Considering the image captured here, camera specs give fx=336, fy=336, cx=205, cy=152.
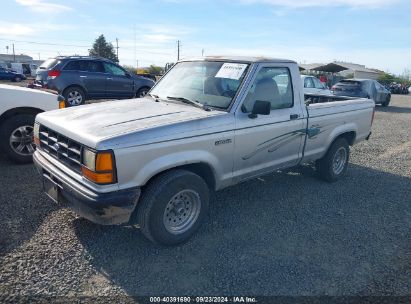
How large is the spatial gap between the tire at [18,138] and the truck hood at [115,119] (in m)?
1.97

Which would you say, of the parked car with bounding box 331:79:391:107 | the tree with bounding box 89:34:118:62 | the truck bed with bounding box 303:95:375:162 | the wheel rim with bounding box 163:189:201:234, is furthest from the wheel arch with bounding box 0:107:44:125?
the tree with bounding box 89:34:118:62

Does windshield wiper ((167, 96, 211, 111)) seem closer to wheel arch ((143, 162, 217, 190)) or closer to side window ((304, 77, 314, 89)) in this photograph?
wheel arch ((143, 162, 217, 190))

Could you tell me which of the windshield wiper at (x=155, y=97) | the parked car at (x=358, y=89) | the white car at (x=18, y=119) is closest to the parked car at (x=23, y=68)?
the parked car at (x=358, y=89)

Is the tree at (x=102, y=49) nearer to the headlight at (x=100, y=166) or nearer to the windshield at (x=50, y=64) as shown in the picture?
the windshield at (x=50, y=64)

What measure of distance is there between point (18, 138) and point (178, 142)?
3.70 metres

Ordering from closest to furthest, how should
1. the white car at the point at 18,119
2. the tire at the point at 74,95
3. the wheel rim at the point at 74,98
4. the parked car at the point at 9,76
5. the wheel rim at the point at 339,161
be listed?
the white car at the point at 18,119 → the wheel rim at the point at 339,161 → the tire at the point at 74,95 → the wheel rim at the point at 74,98 → the parked car at the point at 9,76

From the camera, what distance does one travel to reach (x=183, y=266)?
325 centimetres

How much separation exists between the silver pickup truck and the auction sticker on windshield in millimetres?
12

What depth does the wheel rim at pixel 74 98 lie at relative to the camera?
467 inches

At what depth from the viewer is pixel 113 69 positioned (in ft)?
42.2

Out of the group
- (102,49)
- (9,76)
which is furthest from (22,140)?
(102,49)

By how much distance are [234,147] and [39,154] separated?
2.24 m

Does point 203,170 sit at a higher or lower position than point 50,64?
lower

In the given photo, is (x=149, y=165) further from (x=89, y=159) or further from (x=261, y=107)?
(x=261, y=107)
